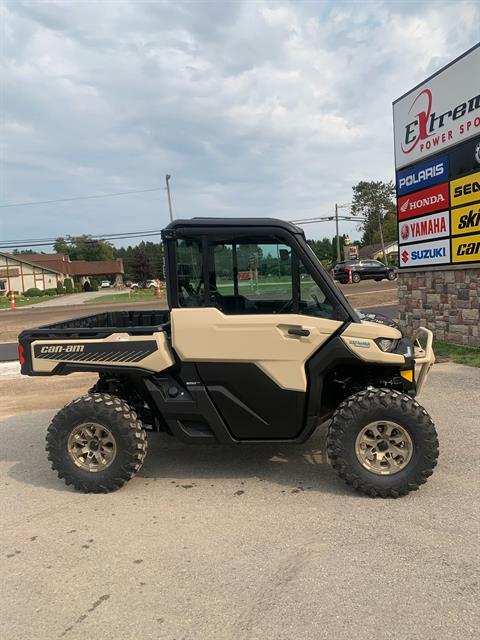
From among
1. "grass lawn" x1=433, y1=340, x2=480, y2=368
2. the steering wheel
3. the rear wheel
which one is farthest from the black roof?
"grass lawn" x1=433, y1=340, x2=480, y2=368

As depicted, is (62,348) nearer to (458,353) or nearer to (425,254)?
(458,353)

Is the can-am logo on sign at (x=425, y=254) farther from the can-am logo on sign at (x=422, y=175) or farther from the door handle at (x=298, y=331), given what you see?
the door handle at (x=298, y=331)

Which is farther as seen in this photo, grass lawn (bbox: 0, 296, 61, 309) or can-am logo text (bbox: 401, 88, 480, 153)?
grass lawn (bbox: 0, 296, 61, 309)

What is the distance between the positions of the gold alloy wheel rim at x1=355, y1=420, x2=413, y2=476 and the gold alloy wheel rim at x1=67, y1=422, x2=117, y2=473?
6.50 feet

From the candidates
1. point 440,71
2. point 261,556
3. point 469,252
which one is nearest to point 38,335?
point 261,556

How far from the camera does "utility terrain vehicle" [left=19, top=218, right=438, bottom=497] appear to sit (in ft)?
12.1

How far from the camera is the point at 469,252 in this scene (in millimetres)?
9273

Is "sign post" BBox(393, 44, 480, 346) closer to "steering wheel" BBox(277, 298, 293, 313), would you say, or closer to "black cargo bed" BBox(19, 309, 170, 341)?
"black cargo bed" BBox(19, 309, 170, 341)

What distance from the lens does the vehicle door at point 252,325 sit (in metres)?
3.74

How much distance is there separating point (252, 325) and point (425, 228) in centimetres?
794

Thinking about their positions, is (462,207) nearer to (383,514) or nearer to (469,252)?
(469,252)

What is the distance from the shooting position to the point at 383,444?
12.1 feet

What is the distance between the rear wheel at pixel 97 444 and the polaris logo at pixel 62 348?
0.41 metres

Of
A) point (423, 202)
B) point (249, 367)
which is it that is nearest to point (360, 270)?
point (423, 202)
